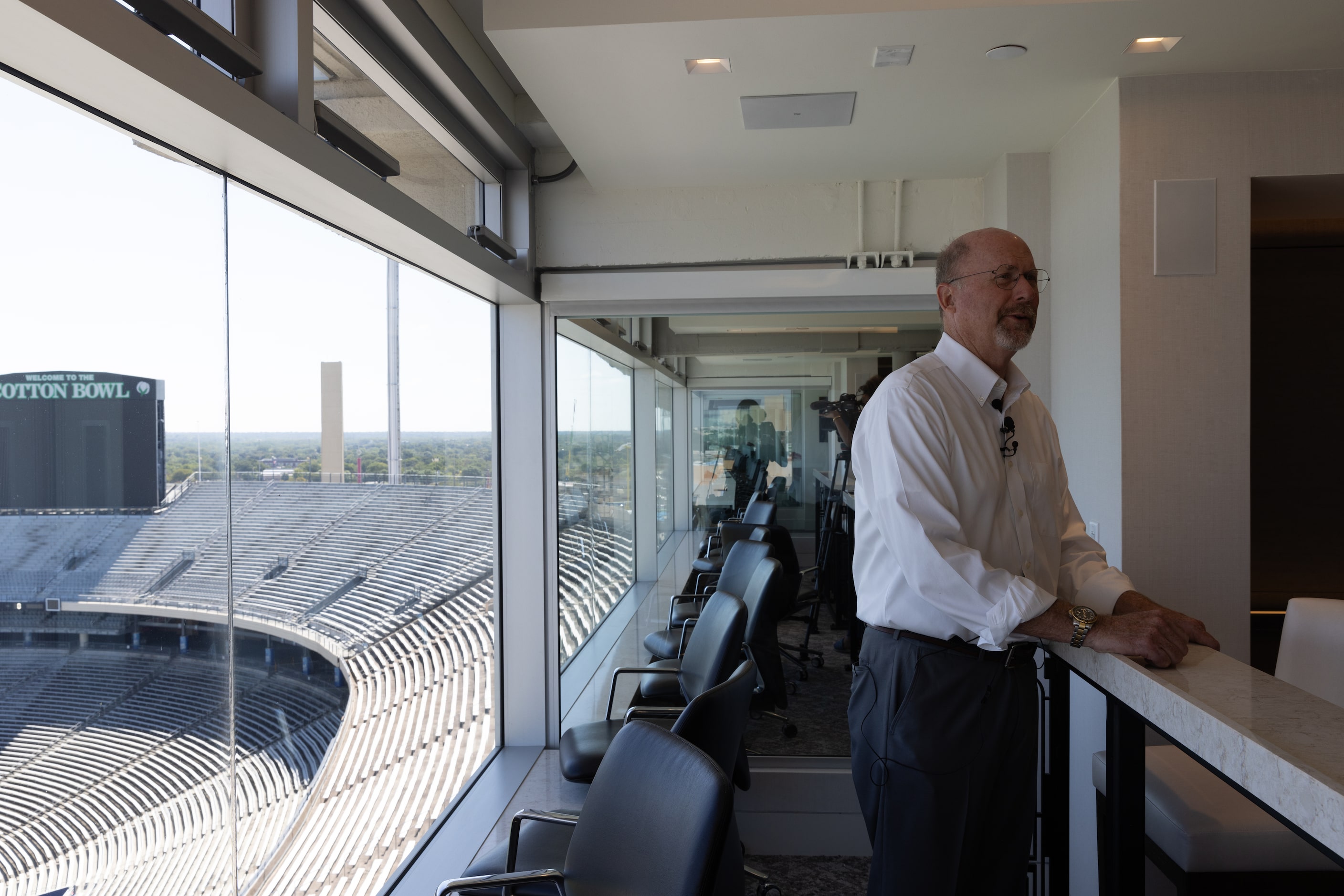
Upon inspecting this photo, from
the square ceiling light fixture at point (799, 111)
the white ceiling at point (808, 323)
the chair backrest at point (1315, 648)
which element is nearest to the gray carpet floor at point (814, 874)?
the chair backrest at point (1315, 648)

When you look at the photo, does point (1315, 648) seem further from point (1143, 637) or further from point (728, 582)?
point (728, 582)

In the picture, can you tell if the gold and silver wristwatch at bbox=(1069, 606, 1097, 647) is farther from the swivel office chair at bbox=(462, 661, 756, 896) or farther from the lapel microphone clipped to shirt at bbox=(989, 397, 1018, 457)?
the swivel office chair at bbox=(462, 661, 756, 896)

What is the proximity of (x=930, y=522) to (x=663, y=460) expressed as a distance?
9.25 feet

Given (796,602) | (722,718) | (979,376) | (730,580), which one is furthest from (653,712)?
(979,376)

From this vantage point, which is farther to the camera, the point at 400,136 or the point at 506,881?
the point at 400,136

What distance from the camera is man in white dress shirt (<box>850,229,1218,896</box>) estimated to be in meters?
1.69

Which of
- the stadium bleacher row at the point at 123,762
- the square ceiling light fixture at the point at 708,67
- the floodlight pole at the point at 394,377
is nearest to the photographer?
the stadium bleacher row at the point at 123,762

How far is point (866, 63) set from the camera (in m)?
2.48

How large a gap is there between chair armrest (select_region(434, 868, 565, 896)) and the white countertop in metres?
1.14

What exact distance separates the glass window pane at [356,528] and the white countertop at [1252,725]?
1.88 metres

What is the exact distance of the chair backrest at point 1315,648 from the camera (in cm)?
204

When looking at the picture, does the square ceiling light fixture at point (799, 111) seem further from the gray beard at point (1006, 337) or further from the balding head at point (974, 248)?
the gray beard at point (1006, 337)

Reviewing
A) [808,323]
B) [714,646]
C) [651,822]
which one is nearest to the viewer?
[651,822]

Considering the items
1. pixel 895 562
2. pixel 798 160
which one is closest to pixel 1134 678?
pixel 895 562
